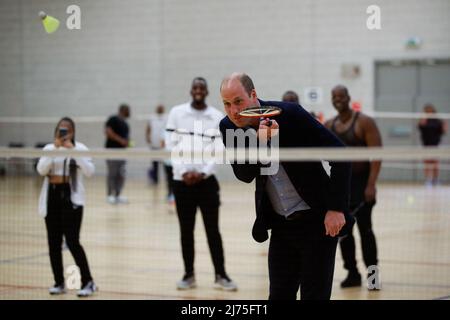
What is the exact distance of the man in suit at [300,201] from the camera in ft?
14.8

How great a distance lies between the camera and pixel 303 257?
4.61 meters

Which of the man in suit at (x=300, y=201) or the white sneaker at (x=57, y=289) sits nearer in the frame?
the man in suit at (x=300, y=201)

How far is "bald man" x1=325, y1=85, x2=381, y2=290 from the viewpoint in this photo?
8.48 meters

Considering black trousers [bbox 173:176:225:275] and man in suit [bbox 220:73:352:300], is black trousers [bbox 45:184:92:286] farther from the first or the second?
man in suit [bbox 220:73:352:300]

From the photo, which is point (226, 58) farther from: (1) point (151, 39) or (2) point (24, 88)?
(2) point (24, 88)

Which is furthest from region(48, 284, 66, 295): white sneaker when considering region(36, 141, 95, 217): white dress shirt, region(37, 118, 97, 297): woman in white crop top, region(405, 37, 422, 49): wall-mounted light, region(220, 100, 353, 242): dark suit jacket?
region(405, 37, 422, 49): wall-mounted light

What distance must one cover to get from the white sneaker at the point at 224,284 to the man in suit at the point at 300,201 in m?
3.56

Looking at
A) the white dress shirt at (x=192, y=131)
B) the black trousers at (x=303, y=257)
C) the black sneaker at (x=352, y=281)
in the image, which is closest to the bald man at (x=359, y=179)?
the black sneaker at (x=352, y=281)

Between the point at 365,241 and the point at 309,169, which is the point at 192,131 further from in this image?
the point at 309,169

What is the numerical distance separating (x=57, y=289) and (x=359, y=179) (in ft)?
10.7

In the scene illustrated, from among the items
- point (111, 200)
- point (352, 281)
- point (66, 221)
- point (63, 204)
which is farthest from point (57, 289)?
point (111, 200)

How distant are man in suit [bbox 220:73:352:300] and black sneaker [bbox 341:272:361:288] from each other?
12.6 ft

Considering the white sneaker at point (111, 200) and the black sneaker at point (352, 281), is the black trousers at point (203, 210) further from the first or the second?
the white sneaker at point (111, 200)
